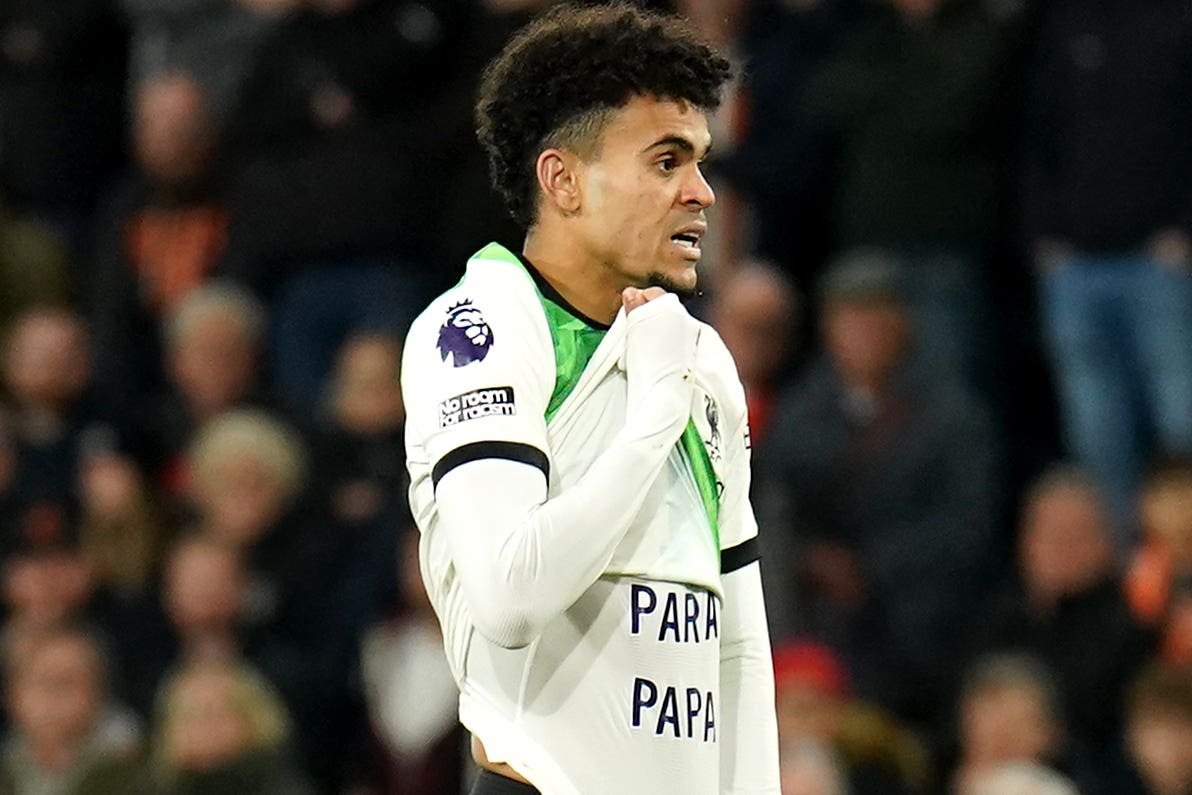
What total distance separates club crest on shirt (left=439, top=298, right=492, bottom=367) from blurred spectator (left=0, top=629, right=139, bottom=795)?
5080 millimetres

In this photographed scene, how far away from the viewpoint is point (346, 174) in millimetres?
9320

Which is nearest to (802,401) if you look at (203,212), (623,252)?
(203,212)

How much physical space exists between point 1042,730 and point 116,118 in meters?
5.54

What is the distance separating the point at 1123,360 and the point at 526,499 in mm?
4901

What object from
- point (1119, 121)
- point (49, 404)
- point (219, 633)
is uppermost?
point (1119, 121)

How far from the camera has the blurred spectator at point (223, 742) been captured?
805cm

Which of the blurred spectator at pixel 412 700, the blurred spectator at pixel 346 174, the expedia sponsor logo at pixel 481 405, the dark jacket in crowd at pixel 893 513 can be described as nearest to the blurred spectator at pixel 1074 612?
the dark jacket in crowd at pixel 893 513

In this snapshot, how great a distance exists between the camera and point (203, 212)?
10148mm

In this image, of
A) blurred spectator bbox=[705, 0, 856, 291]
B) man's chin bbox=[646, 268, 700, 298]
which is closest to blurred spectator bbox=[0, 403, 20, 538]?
blurred spectator bbox=[705, 0, 856, 291]

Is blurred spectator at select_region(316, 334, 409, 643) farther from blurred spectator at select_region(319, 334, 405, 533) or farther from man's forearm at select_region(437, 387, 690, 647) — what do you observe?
man's forearm at select_region(437, 387, 690, 647)

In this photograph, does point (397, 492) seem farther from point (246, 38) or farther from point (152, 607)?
point (246, 38)

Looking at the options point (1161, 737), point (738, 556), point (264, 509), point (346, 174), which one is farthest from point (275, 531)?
point (738, 556)

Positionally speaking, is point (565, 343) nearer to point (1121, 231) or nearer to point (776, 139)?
point (1121, 231)

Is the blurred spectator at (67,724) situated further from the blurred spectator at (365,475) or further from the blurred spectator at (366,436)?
the blurred spectator at (366,436)
